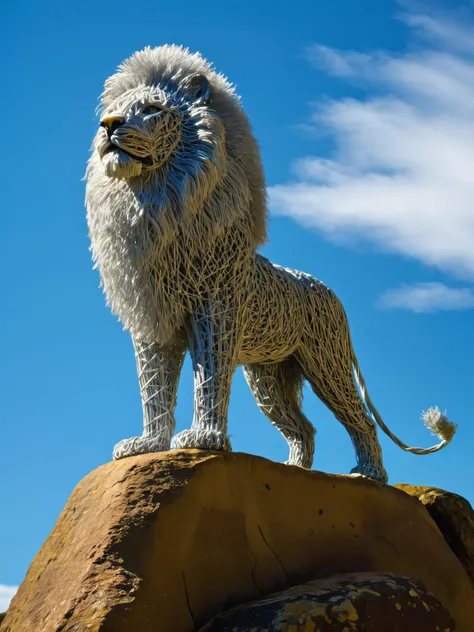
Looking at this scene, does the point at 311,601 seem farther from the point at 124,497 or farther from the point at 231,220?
the point at 231,220

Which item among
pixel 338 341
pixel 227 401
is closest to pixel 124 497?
pixel 227 401

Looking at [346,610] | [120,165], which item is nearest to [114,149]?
[120,165]

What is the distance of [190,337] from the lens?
220 inches

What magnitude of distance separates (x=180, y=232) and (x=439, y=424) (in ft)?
9.28

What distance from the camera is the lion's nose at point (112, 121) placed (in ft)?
17.4

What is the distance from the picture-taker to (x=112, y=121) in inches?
209

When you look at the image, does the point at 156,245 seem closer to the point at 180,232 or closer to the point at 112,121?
the point at 180,232

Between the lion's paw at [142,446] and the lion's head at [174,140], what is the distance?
1.34 m

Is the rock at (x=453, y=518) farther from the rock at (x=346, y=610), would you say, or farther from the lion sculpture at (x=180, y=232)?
the lion sculpture at (x=180, y=232)

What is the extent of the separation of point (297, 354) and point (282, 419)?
52 centimetres

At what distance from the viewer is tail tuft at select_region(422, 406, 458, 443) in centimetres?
719

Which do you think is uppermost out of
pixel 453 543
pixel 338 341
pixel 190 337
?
pixel 338 341

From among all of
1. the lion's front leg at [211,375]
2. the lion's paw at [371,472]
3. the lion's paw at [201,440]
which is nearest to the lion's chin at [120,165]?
the lion's front leg at [211,375]

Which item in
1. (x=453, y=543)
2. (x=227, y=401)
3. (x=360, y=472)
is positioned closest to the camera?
(x=227, y=401)
